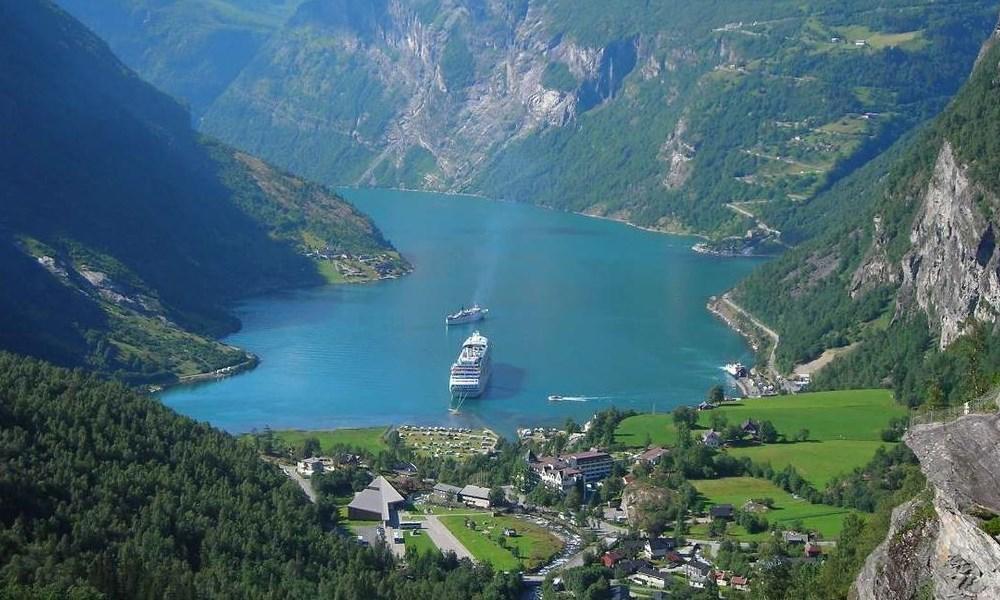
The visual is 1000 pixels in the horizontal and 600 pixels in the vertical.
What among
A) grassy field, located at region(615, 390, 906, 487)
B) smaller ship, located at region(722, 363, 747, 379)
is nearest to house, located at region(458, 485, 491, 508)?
grassy field, located at region(615, 390, 906, 487)

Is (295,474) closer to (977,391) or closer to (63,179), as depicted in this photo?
(977,391)

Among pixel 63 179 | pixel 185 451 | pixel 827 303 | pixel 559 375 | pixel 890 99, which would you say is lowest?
pixel 185 451

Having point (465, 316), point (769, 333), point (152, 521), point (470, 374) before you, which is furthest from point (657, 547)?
point (465, 316)

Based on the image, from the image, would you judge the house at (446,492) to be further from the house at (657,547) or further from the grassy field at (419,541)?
the house at (657,547)

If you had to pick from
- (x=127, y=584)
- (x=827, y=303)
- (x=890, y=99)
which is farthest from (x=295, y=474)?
(x=890, y=99)

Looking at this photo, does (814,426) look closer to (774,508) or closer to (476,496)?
(774,508)

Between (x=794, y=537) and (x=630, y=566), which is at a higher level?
(x=794, y=537)

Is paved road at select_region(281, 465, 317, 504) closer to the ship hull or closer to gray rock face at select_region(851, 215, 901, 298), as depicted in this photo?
the ship hull

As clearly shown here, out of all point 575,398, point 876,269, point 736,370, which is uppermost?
point 876,269
